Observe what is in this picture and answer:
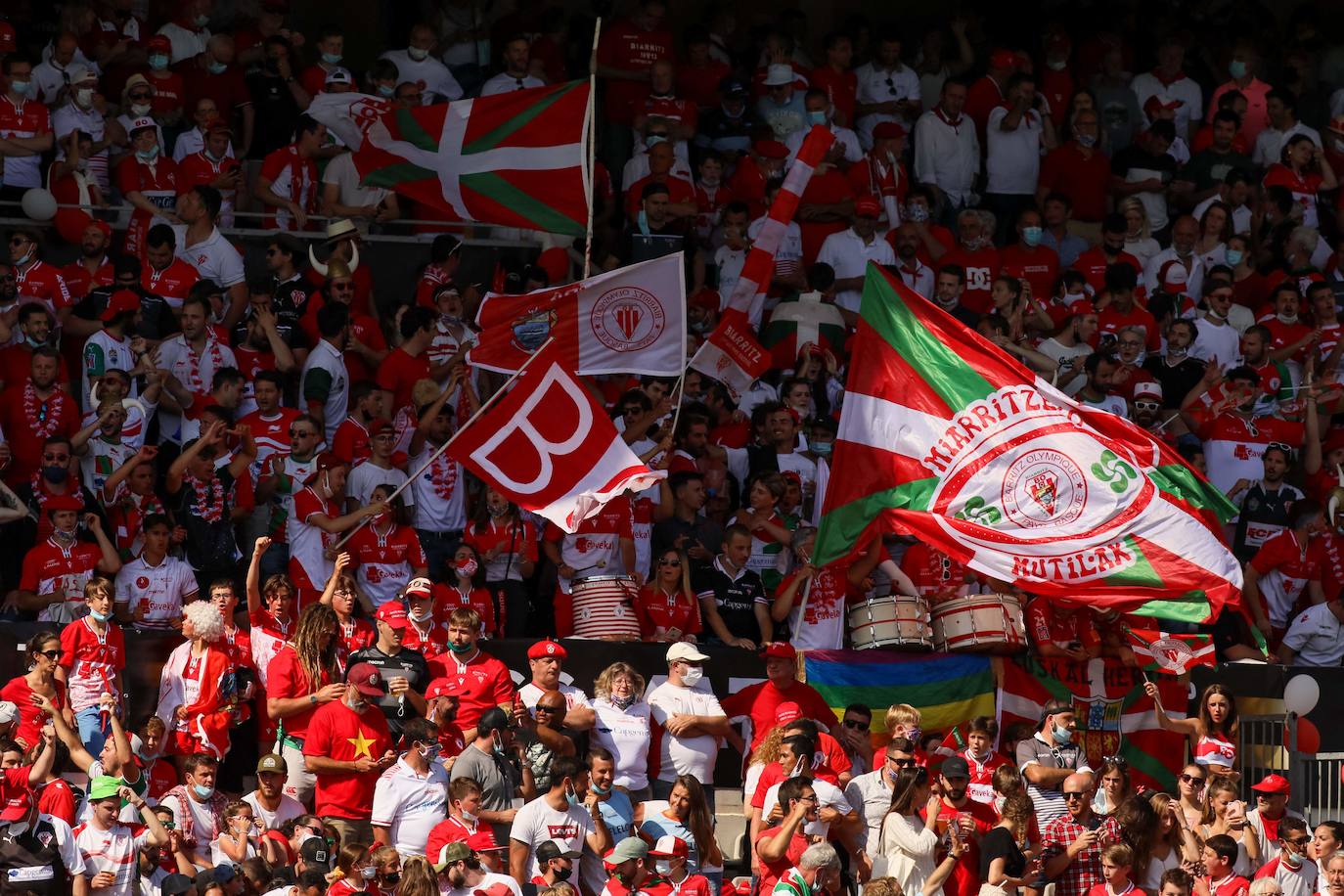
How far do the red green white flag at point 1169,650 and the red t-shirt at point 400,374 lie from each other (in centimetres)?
559

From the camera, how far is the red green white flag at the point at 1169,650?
18781 mm

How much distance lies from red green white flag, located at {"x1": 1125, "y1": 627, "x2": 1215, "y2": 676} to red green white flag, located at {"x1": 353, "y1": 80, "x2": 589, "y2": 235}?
16.5 feet

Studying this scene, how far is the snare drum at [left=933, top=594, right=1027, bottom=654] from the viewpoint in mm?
18578

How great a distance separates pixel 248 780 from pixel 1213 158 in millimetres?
12108

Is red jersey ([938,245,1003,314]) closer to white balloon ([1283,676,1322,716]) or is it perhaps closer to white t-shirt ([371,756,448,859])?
white balloon ([1283,676,1322,716])

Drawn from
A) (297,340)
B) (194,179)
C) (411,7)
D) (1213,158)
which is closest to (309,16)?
(411,7)

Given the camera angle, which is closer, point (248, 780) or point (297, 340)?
point (248, 780)

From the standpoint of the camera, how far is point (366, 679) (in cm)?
1675

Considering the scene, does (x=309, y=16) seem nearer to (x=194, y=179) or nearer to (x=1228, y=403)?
(x=194, y=179)

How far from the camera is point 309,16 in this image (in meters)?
26.3

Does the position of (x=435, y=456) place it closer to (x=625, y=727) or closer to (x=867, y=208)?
(x=625, y=727)


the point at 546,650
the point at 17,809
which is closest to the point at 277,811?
the point at 17,809

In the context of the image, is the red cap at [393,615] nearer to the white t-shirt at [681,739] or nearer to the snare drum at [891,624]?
the white t-shirt at [681,739]

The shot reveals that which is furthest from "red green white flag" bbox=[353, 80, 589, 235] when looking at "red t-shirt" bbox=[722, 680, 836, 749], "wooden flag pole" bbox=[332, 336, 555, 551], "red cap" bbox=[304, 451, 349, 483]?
"red t-shirt" bbox=[722, 680, 836, 749]
